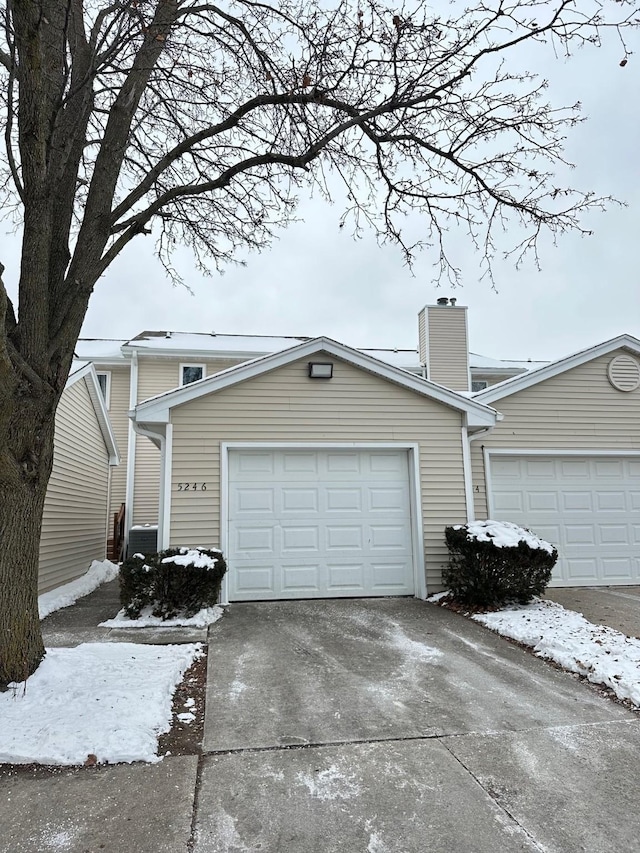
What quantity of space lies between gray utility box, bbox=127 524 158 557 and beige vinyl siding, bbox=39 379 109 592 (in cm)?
76

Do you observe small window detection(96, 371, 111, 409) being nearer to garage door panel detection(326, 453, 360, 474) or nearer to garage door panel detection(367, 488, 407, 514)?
garage door panel detection(326, 453, 360, 474)

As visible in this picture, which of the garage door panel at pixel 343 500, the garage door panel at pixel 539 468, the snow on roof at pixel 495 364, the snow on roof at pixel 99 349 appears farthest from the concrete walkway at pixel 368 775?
the snow on roof at pixel 495 364

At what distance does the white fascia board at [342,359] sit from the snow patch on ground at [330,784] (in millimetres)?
5469

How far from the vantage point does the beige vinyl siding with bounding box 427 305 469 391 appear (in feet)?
43.2

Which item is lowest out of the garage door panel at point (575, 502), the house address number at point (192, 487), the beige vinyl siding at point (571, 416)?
the garage door panel at point (575, 502)

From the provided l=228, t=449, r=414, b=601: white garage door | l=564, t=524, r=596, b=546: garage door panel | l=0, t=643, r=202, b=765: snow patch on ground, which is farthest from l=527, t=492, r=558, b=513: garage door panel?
l=0, t=643, r=202, b=765: snow patch on ground

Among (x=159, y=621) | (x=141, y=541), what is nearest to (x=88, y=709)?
(x=159, y=621)

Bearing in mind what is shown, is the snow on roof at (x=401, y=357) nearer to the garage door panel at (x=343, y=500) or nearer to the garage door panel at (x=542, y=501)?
the garage door panel at (x=542, y=501)

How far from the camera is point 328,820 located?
2.67 metres

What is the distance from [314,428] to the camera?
8.18 m

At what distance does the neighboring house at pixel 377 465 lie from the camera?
779 cm

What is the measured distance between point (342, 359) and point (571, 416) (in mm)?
4365

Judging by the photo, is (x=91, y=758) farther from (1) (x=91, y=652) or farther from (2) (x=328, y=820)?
(1) (x=91, y=652)

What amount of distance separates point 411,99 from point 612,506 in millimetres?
7564
